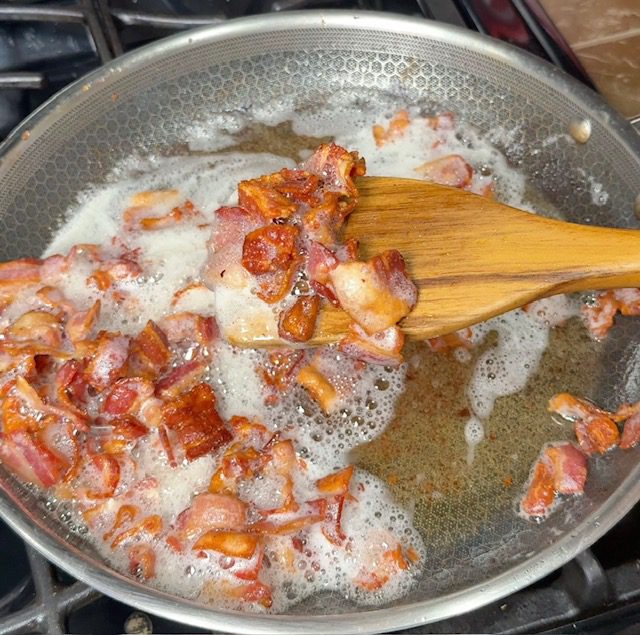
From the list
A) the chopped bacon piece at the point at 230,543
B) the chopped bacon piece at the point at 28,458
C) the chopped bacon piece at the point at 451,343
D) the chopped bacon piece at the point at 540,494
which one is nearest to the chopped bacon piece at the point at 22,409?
the chopped bacon piece at the point at 28,458

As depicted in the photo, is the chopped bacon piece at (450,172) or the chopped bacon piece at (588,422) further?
the chopped bacon piece at (450,172)

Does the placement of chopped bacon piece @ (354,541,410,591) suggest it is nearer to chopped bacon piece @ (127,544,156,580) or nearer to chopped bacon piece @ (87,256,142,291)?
chopped bacon piece @ (127,544,156,580)

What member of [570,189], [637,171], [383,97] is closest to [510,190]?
[570,189]

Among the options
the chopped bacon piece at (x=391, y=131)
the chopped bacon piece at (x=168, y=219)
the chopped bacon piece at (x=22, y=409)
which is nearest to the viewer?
the chopped bacon piece at (x=22, y=409)

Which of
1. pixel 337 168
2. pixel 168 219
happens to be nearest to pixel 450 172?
pixel 337 168

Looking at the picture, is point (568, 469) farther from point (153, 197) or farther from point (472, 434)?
point (153, 197)

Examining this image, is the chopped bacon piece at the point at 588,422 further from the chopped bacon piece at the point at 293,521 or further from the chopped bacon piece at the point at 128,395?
the chopped bacon piece at the point at 128,395
